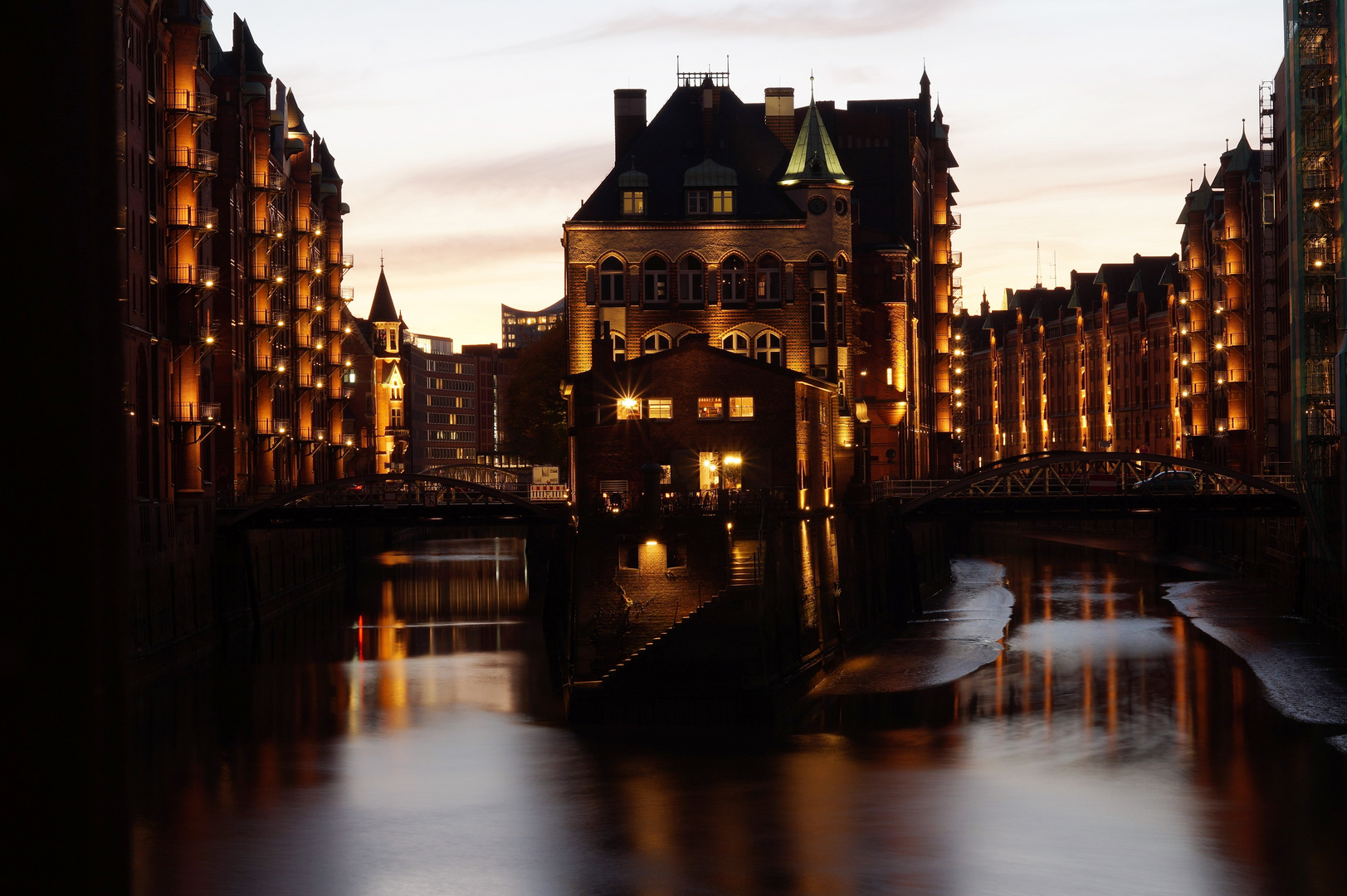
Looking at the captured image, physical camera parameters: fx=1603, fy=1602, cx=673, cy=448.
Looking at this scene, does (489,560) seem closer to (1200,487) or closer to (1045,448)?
(1200,487)

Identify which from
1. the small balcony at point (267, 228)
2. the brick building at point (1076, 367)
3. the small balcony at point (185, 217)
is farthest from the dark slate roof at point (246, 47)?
the brick building at point (1076, 367)

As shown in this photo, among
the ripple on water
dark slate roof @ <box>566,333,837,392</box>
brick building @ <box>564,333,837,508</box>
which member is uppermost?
dark slate roof @ <box>566,333,837,392</box>

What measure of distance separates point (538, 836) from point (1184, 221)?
87.9 metres

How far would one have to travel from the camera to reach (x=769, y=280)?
7194cm

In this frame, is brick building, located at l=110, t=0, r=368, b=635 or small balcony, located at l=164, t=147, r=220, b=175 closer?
brick building, located at l=110, t=0, r=368, b=635

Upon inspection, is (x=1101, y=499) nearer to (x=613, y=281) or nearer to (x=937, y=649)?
(x=937, y=649)

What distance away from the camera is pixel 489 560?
11650cm

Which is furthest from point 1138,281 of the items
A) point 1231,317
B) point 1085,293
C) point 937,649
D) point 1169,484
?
point 937,649

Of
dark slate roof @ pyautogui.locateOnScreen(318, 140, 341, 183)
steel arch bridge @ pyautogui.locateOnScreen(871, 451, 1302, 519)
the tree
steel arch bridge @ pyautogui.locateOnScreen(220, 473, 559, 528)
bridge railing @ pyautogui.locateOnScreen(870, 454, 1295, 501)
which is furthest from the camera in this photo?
dark slate roof @ pyautogui.locateOnScreen(318, 140, 341, 183)

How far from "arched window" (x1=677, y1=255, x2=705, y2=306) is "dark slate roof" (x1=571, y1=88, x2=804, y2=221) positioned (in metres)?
2.12

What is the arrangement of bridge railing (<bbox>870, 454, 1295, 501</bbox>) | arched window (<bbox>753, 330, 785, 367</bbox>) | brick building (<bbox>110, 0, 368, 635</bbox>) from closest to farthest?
brick building (<bbox>110, 0, 368, 635</bbox>), bridge railing (<bbox>870, 454, 1295, 501</bbox>), arched window (<bbox>753, 330, 785, 367</bbox>)

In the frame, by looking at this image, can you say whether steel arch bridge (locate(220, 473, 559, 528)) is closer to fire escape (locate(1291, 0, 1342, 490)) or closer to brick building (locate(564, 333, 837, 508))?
brick building (locate(564, 333, 837, 508))

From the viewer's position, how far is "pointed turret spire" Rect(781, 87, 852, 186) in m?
72.0

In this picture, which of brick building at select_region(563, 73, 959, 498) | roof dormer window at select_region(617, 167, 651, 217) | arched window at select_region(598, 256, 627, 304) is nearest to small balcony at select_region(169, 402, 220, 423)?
brick building at select_region(563, 73, 959, 498)
